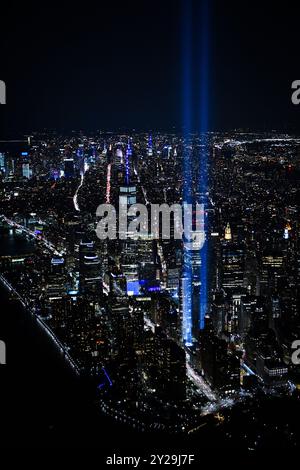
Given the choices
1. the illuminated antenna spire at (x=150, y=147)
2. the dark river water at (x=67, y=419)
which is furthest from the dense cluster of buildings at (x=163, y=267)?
the dark river water at (x=67, y=419)

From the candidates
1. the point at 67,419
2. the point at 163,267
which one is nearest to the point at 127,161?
the point at 163,267

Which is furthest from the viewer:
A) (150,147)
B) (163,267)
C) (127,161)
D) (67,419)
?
(127,161)

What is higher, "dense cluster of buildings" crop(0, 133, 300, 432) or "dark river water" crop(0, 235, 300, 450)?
"dense cluster of buildings" crop(0, 133, 300, 432)

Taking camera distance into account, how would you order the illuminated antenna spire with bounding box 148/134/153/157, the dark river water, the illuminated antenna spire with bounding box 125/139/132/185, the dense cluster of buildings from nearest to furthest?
the dark river water → the dense cluster of buildings → the illuminated antenna spire with bounding box 125/139/132/185 → the illuminated antenna spire with bounding box 148/134/153/157

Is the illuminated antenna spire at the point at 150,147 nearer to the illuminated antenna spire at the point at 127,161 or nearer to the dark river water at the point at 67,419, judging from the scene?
the illuminated antenna spire at the point at 127,161

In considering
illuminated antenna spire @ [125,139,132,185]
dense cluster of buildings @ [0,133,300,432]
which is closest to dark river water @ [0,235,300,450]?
dense cluster of buildings @ [0,133,300,432]

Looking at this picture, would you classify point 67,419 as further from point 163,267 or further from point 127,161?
point 127,161

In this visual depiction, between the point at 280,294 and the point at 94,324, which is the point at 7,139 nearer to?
the point at 94,324

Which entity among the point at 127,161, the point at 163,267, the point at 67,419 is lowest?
the point at 67,419

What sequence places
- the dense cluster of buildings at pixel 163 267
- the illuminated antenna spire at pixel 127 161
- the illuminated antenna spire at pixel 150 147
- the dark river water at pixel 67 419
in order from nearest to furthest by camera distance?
the dark river water at pixel 67 419 → the dense cluster of buildings at pixel 163 267 → the illuminated antenna spire at pixel 127 161 → the illuminated antenna spire at pixel 150 147

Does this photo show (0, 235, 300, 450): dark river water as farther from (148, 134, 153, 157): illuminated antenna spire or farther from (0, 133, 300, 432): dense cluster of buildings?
(148, 134, 153, 157): illuminated antenna spire

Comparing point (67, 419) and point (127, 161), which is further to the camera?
point (127, 161)
